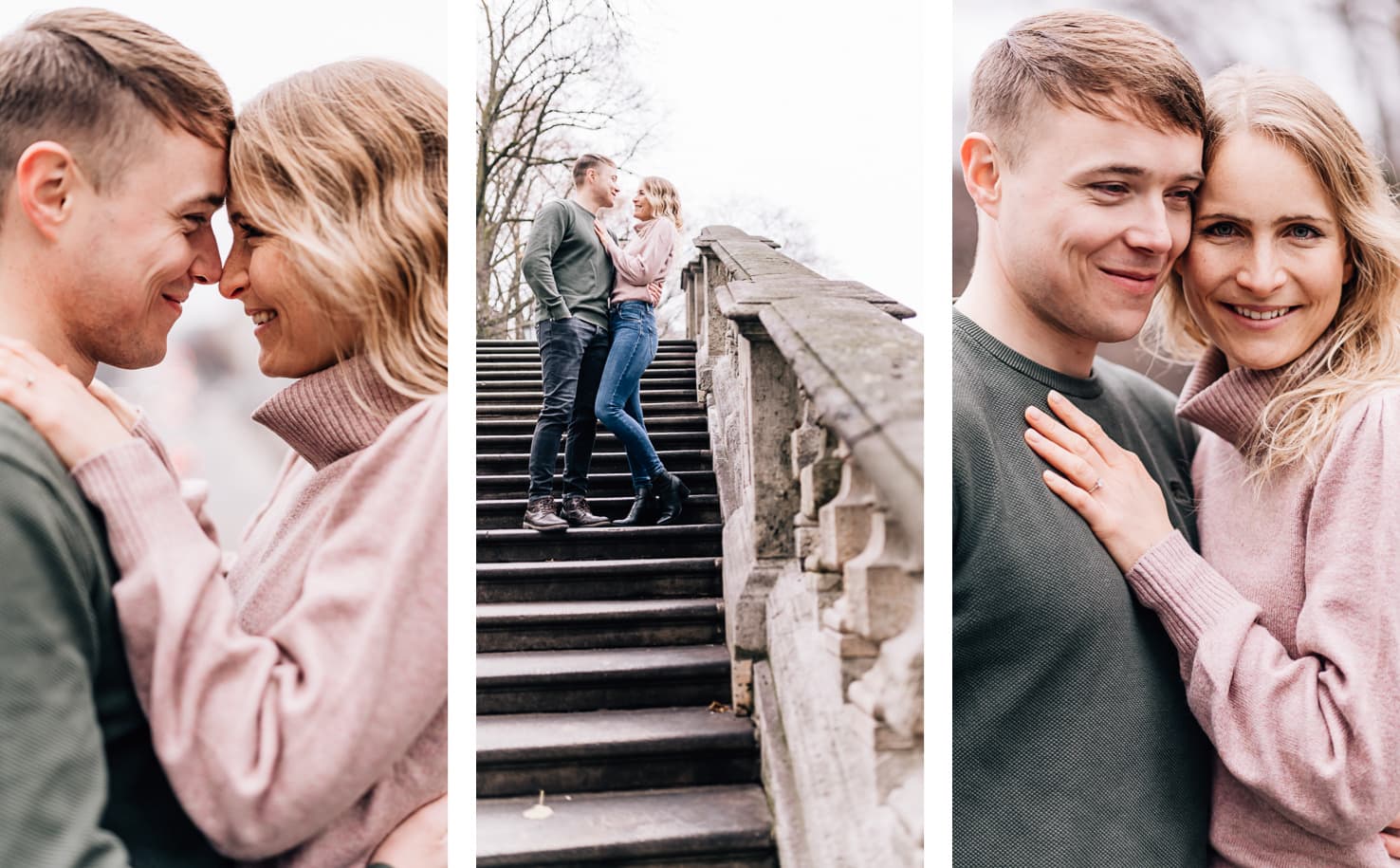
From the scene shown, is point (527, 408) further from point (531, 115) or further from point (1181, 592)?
point (1181, 592)

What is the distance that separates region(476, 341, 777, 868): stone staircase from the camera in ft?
7.57

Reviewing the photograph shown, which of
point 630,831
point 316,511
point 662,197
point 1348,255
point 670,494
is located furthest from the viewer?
point 670,494

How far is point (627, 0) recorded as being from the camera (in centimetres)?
240

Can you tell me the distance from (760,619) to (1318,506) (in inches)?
47.7

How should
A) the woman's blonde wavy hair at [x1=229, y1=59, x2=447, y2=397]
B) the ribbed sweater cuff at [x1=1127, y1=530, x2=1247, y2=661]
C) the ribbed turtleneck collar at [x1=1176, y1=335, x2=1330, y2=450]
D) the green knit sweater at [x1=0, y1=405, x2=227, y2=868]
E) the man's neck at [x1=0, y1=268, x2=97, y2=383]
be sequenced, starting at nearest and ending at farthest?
the green knit sweater at [x1=0, y1=405, x2=227, y2=868] < the man's neck at [x1=0, y1=268, x2=97, y2=383] < the woman's blonde wavy hair at [x1=229, y1=59, x2=447, y2=397] < the ribbed sweater cuff at [x1=1127, y1=530, x2=1247, y2=661] < the ribbed turtleneck collar at [x1=1176, y1=335, x2=1330, y2=450]

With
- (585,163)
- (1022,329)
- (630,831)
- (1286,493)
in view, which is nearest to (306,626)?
(630,831)

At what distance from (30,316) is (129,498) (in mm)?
401

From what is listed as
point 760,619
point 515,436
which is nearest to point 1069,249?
point 760,619

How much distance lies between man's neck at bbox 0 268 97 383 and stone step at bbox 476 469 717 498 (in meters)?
0.83

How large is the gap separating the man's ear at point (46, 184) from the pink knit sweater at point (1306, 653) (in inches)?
84.1

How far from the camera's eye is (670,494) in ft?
8.28

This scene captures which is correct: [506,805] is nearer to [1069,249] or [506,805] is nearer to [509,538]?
[509,538]

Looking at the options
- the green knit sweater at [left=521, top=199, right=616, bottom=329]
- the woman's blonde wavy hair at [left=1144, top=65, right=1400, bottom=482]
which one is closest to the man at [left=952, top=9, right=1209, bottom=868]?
the woman's blonde wavy hair at [left=1144, top=65, right=1400, bottom=482]

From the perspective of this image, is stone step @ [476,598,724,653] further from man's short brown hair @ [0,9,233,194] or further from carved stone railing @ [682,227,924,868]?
man's short brown hair @ [0,9,233,194]
